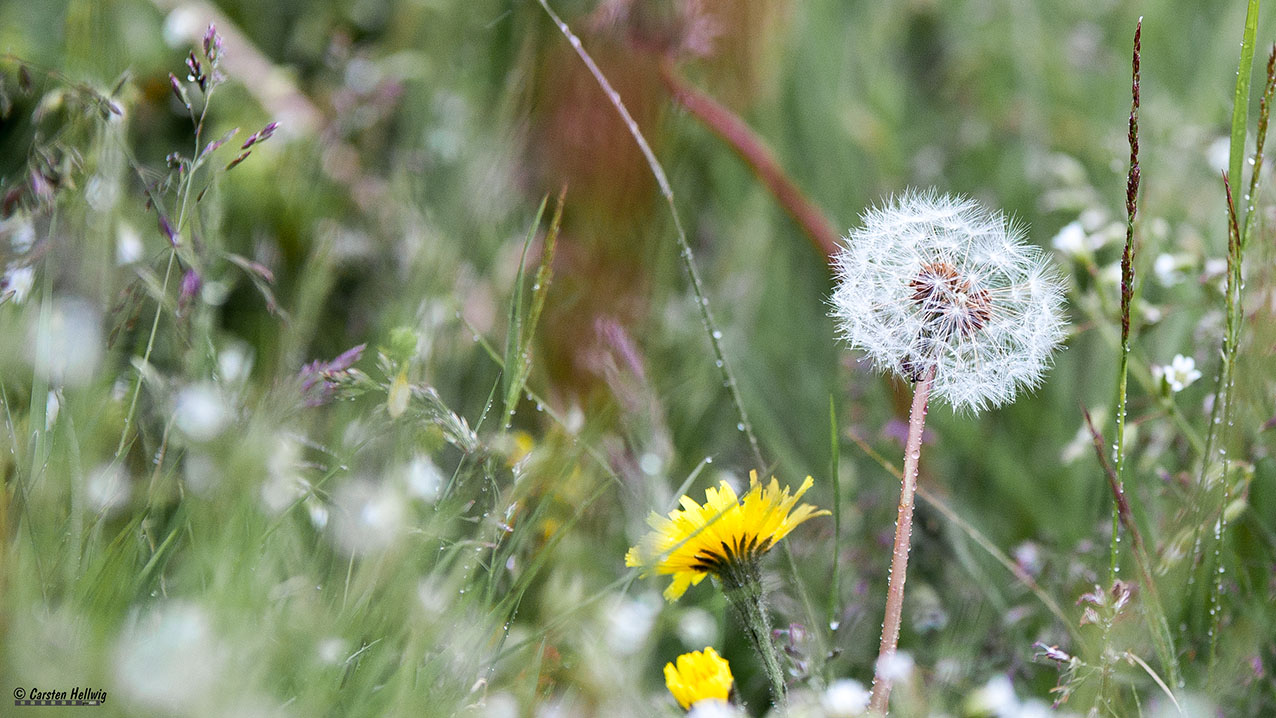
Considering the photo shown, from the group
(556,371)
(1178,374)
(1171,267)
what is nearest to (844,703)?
(1178,374)

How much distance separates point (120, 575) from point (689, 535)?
347 mm

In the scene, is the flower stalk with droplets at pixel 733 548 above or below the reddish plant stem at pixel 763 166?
below

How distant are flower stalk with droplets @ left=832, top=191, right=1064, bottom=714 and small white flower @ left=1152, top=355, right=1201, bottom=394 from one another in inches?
7.3

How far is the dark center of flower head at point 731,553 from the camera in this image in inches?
25.1

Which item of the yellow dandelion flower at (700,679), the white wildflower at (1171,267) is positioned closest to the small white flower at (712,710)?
the yellow dandelion flower at (700,679)

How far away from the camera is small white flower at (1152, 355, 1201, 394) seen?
84 cm

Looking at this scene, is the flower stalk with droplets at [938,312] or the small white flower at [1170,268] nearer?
the flower stalk with droplets at [938,312]

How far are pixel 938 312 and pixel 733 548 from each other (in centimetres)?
20

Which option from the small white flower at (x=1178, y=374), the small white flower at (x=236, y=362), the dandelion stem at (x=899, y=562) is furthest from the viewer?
the small white flower at (x=236, y=362)

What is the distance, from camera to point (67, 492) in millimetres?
704

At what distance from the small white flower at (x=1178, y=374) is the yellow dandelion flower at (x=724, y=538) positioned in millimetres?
390

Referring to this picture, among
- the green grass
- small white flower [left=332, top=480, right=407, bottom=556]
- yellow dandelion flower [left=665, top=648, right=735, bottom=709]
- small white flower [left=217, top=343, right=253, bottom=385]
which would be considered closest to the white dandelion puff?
the green grass

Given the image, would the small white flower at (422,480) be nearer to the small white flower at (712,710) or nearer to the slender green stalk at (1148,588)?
the small white flower at (712,710)

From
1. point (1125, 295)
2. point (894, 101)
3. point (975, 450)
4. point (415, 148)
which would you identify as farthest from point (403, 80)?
point (1125, 295)
